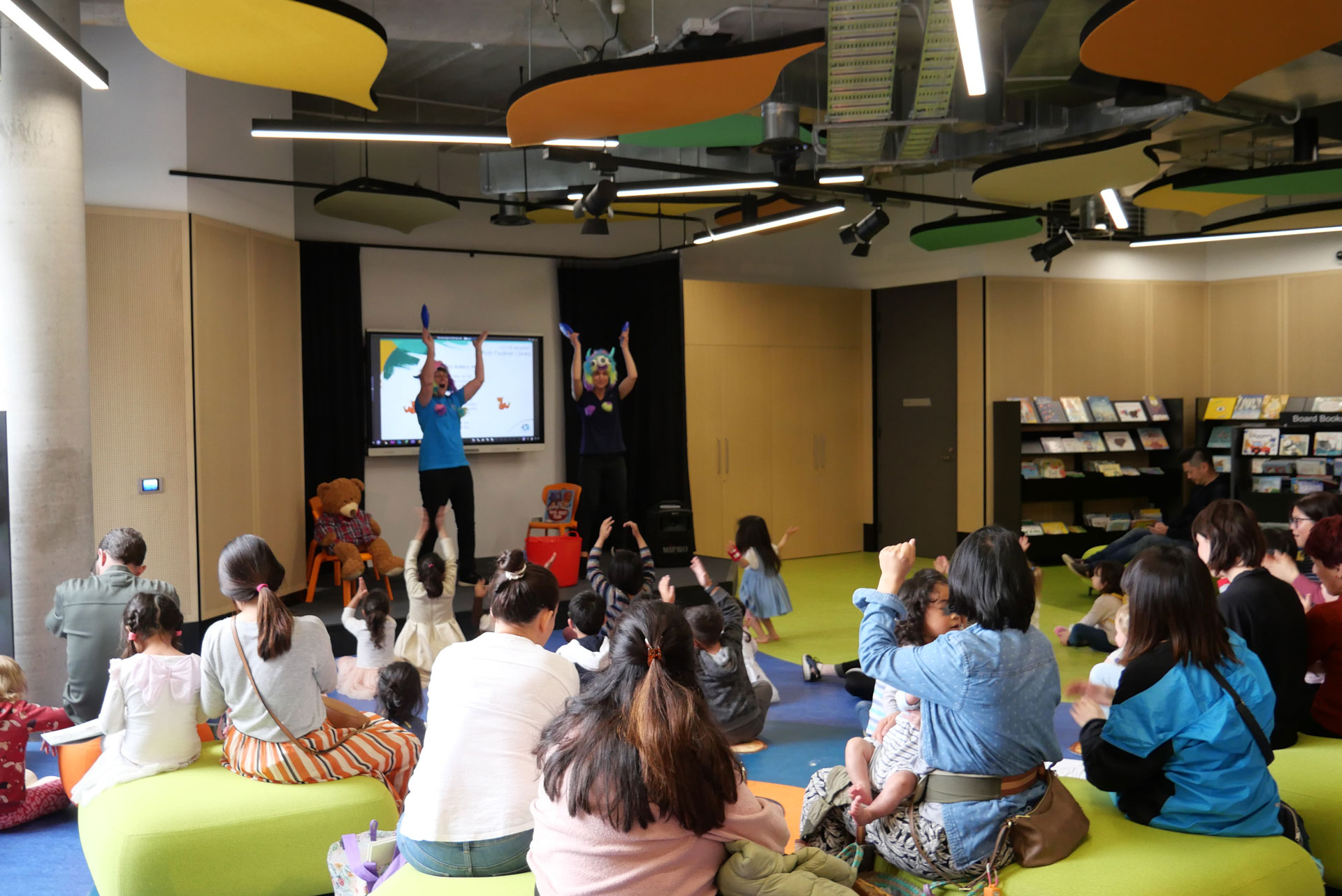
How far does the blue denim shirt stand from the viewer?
2494mm

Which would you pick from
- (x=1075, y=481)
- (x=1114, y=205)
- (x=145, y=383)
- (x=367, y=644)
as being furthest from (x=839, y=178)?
(x=1075, y=481)

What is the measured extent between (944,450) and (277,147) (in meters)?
7.07

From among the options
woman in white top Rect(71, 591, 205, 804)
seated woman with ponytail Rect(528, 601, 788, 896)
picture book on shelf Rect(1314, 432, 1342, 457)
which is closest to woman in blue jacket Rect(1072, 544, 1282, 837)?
seated woman with ponytail Rect(528, 601, 788, 896)

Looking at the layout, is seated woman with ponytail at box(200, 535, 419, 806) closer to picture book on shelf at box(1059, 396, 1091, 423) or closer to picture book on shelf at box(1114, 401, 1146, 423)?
picture book on shelf at box(1059, 396, 1091, 423)

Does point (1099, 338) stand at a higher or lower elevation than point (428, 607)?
higher

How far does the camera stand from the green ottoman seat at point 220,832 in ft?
10.3

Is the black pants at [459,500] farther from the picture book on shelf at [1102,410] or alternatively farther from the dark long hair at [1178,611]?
the picture book on shelf at [1102,410]

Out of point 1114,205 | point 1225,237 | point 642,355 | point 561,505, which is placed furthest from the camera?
point 642,355

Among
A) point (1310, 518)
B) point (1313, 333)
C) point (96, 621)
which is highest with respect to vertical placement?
point (1313, 333)

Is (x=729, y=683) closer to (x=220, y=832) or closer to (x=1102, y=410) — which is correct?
(x=220, y=832)

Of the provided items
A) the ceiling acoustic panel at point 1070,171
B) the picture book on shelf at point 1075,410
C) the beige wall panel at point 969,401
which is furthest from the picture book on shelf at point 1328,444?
the ceiling acoustic panel at point 1070,171

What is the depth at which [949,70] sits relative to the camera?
5.35 m

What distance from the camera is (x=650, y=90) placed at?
3898 millimetres

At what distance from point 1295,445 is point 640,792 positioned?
34.4 ft
